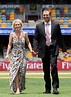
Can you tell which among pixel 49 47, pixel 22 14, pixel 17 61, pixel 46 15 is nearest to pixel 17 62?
pixel 17 61

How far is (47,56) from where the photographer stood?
32.6ft

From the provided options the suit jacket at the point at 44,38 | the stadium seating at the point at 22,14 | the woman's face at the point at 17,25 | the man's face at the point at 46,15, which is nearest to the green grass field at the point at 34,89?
the suit jacket at the point at 44,38

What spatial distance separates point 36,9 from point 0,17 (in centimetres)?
298

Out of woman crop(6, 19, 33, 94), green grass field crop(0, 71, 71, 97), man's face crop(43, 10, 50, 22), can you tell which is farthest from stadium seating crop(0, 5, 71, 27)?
man's face crop(43, 10, 50, 22)

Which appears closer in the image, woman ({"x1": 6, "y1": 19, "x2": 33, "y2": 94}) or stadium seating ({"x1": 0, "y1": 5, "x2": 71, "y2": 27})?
woman ({"x1": 6, "y1": 19, "x2": 33, "y2": 94})

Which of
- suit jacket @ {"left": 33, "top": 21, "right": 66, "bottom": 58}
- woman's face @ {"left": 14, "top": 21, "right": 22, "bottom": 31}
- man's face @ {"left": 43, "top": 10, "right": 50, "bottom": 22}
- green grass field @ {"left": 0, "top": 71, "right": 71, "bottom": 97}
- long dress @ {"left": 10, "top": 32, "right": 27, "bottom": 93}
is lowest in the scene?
green grass field @ {"left": 0, "top": 71, "right": 71, "bottom": 97}

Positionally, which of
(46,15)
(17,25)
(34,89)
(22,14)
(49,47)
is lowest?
(22,14)

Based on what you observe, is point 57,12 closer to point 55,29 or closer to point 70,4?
point 70,4

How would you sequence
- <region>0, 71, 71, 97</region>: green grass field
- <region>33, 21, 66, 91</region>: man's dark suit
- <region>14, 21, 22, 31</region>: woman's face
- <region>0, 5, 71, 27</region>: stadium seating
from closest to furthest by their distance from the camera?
<region>0, 71, 71, 97</region>: green grass field → <region>14, 21, 22, 31</region>: woman's face → <region>33, 21, 66, 91</region>: man's dark suit → <region>0, 5, 71, 27</region>: stadium seating

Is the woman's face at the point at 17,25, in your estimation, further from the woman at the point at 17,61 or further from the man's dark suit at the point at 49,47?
the man's dark suit at the point at 49,47

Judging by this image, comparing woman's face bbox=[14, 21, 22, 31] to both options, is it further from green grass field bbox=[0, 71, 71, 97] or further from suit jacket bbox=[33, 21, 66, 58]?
green grass field bbox=[0, 71, 71, 97]

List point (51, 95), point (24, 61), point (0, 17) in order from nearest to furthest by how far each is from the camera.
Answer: point (51, 95) → point (24, 61) → point (0, 17)

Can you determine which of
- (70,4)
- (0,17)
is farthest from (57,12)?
(0,17)

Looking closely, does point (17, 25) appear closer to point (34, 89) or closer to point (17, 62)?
point (17, 62)
